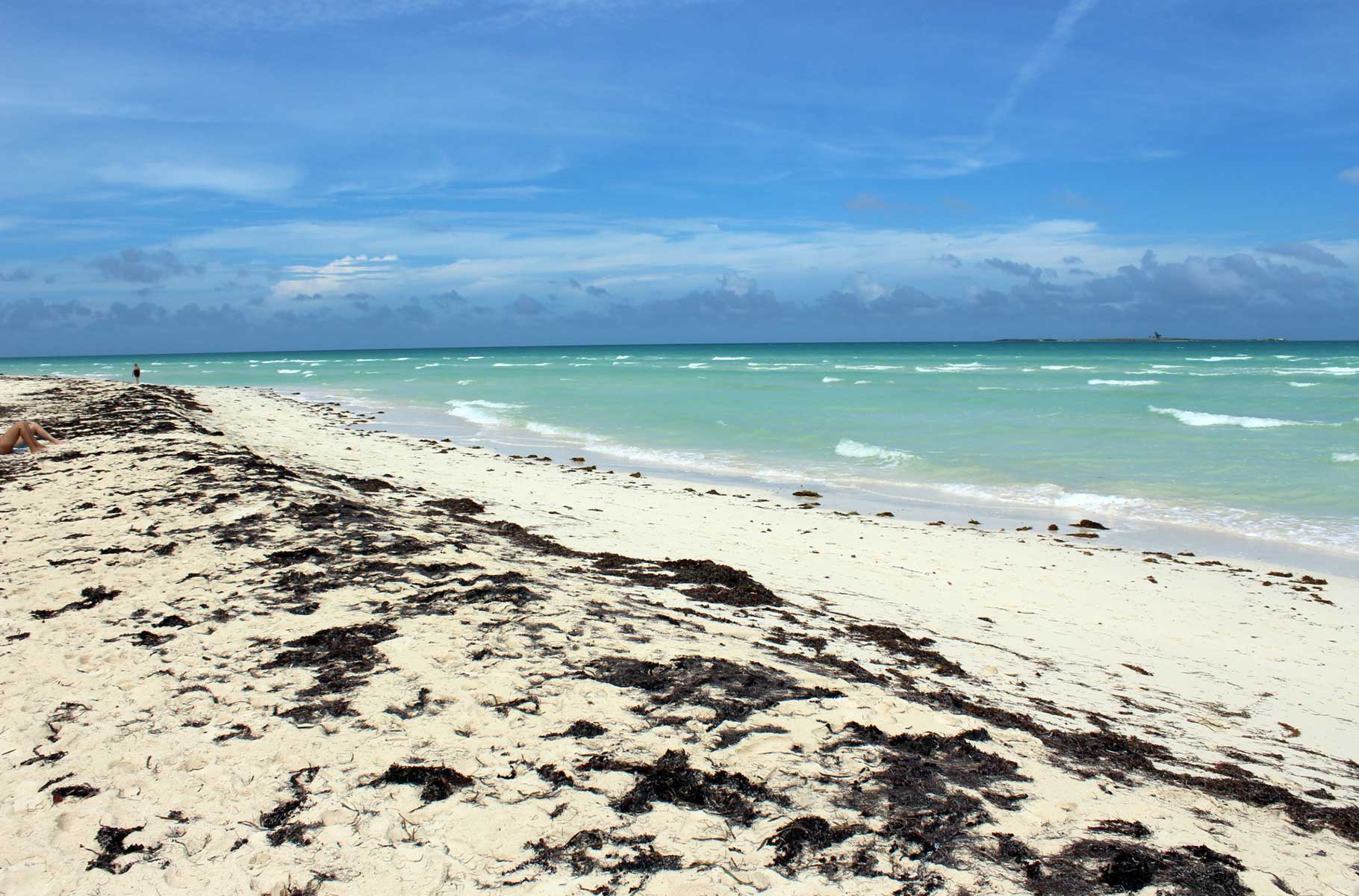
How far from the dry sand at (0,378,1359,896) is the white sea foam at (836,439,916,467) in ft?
25.2

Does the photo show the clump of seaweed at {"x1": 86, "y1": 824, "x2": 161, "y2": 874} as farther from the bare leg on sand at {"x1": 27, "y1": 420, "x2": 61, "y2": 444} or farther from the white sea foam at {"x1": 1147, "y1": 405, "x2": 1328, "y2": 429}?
the white sea foam at {"x1": 1147, "y1": 405, "x2": 1328, "y2": 429}

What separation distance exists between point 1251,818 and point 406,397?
33.5 m

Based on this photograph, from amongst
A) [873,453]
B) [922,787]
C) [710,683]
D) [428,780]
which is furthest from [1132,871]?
[873,453]

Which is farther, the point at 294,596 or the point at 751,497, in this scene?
the point at 751,497

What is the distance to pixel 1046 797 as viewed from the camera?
330 cm

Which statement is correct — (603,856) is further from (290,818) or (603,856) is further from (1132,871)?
(1132,871)

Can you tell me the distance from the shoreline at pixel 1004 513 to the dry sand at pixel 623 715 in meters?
1.57

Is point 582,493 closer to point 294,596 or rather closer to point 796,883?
point 294,596

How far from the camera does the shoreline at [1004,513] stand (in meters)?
9.44

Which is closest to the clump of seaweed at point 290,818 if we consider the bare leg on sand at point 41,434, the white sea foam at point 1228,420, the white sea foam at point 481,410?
the bare leg on sand at point 41,434

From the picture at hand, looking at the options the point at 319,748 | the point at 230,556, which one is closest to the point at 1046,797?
the point at 319,748

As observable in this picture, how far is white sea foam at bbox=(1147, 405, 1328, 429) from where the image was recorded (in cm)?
2034

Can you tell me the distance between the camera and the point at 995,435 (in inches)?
757

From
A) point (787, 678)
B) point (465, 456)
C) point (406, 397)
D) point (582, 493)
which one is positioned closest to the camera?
point (787, 678)
